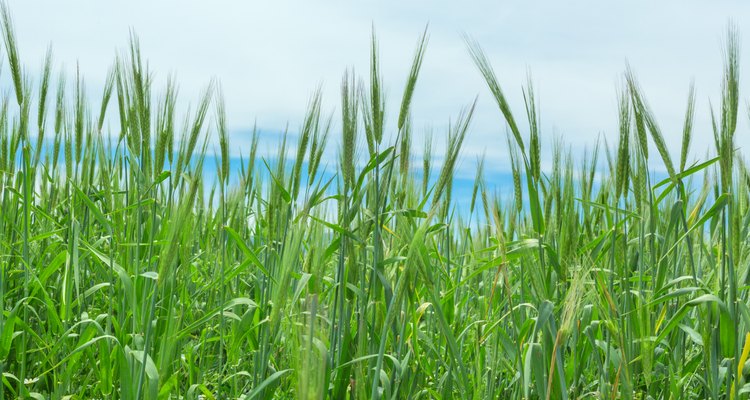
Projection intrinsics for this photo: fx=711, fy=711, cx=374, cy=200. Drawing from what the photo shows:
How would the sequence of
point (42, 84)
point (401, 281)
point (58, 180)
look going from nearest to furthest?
point (401, 281)
point (42, 84)
point (58, 180)

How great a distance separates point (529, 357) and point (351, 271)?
0.44 meters

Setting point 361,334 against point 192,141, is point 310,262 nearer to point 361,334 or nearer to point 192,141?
point 361,334

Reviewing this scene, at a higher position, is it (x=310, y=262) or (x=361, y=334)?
(x=310, y=262)

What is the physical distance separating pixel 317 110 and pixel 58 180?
4.71ft

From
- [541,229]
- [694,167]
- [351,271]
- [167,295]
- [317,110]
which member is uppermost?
[317,110]

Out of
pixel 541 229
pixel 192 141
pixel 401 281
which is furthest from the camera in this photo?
pixel 192 141

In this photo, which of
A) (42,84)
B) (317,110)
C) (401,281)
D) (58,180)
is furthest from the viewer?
(58,180)

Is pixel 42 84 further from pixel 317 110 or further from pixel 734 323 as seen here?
pixel 734 323

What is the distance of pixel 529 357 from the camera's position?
147 centimetres

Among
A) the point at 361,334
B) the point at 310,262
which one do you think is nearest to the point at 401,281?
the point at 361,334

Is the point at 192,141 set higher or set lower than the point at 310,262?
higher

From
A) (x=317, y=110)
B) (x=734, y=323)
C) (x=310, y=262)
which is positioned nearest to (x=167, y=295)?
(x=310, y=262)

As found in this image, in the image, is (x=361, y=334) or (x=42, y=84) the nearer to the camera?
(x=361, y=334)

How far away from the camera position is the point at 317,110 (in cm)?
179
